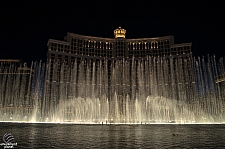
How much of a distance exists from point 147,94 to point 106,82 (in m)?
14.4

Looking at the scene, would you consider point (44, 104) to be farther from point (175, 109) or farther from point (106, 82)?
point (175, 109)

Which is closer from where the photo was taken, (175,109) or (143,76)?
(175,109)

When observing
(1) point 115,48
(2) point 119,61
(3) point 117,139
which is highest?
(1) point 115,48

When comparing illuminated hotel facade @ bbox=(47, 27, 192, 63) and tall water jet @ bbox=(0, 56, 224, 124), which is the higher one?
illuminated hotel facade @ bbox=(47, 27, 192, 63)

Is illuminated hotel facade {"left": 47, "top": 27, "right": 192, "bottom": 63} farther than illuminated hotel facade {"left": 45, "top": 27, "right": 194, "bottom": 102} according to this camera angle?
Yes

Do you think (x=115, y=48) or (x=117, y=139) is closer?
(x=117, y=139)

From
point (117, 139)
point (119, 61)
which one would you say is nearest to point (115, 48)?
point (119, 61)

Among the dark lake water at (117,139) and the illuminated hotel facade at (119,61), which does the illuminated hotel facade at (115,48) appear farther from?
the dark lake water at (117,139)

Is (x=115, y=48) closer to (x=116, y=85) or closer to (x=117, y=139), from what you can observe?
(x=116, y=85)

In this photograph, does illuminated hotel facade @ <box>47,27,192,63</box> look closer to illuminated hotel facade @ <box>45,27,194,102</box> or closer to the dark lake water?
illuminated hotel facade @ <box>45,27,194,102</box>

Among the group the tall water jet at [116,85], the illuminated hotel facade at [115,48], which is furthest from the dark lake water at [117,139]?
the illuminated hotel facade at [115,48]

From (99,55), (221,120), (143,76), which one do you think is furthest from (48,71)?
(221,120)

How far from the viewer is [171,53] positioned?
2840 inches

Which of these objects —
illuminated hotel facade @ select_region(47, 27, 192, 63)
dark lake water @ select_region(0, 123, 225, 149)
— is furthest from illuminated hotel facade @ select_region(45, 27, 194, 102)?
dark lake water @ select_region(0, 123, 225, 149)
